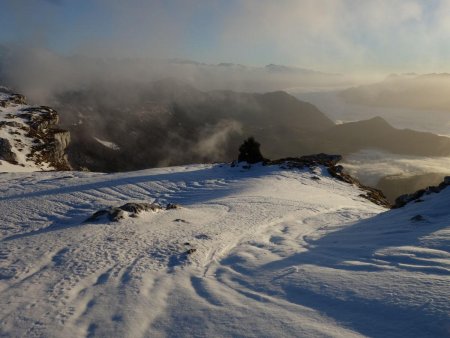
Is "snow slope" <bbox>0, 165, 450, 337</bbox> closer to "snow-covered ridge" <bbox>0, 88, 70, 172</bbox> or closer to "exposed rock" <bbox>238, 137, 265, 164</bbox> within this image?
"exposed rock" <bbox>238, 137, 265, 164</bbox>

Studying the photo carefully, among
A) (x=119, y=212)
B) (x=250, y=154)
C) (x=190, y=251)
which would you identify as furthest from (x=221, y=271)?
(x=250, y=154)

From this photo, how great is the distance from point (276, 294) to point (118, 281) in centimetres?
593

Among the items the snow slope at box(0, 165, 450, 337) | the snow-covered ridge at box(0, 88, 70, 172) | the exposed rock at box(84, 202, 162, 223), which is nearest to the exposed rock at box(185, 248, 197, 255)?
the snow slope at box(0, 165, 450, 337)

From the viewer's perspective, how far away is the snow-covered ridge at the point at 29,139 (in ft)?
176

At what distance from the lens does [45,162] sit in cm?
5703

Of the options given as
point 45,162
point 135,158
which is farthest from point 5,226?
point 135,158

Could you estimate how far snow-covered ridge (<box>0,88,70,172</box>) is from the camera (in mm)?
53719

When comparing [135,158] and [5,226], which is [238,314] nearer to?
[5,226]

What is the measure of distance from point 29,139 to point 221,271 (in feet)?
191

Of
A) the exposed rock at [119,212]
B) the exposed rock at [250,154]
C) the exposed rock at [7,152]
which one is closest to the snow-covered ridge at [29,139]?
the exposed rock at [7,152]

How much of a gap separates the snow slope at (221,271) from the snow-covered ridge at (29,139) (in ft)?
97.7

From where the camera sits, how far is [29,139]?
205ft

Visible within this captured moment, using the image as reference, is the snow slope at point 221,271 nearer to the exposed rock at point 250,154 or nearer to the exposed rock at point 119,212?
the exposed rock at point 119,212

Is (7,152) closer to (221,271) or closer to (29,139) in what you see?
(29,139)
